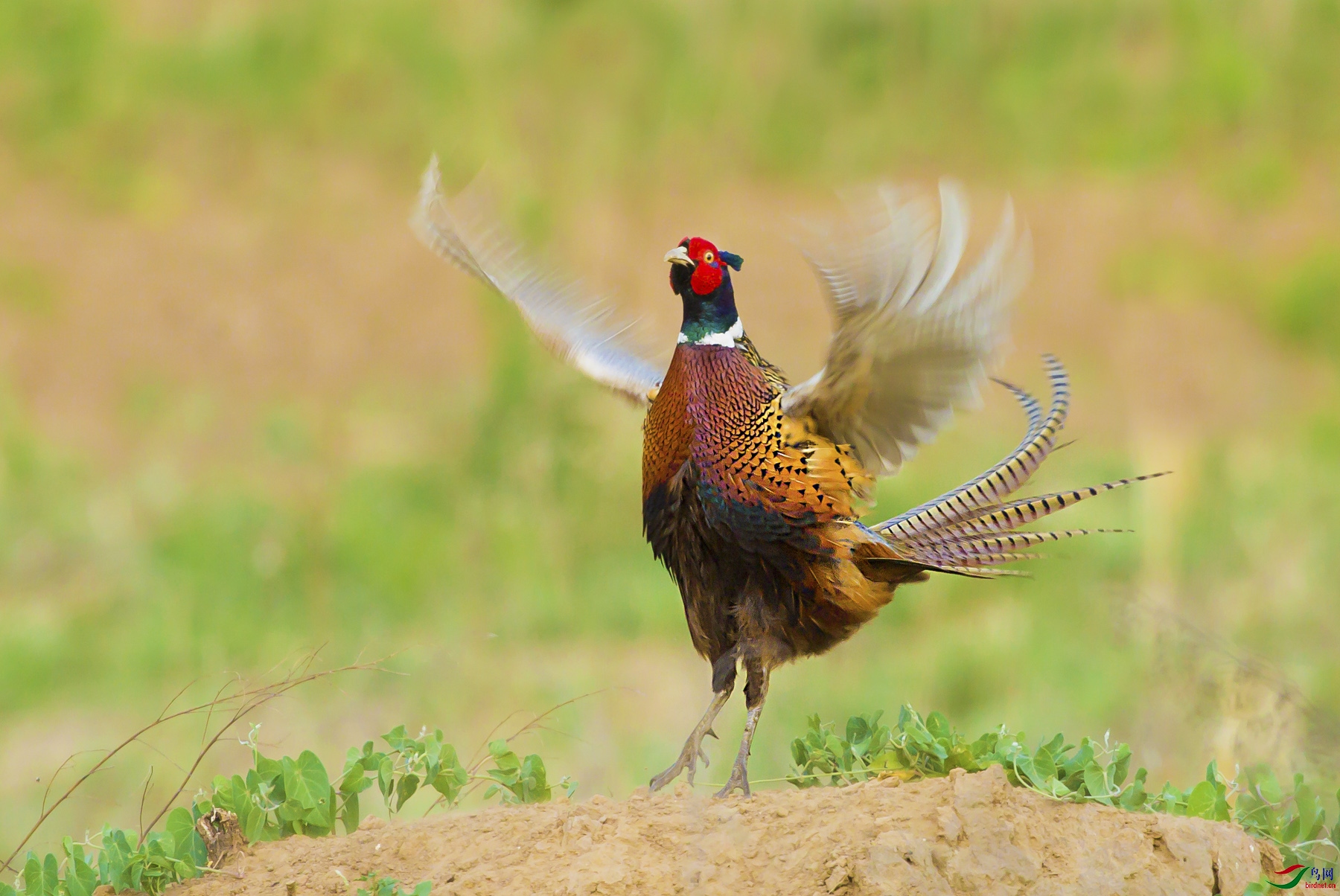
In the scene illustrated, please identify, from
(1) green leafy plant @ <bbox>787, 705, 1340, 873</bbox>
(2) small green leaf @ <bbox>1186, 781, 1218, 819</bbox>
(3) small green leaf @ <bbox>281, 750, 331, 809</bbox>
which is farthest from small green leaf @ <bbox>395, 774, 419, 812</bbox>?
(2) small green leaf @ <bbox>1186, 781, 1218, 819</bbox>

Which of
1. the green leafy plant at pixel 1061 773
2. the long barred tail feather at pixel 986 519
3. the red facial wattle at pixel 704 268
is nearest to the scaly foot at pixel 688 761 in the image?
the green leafy plant at pixel 1061 773

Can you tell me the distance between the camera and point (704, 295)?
163 inches

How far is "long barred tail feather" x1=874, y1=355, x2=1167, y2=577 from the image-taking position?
4094 mm

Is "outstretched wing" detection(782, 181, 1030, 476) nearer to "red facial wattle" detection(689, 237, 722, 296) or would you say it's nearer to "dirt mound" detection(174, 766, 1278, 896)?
"red facial wattle" detection(689, 237, 722, 296)

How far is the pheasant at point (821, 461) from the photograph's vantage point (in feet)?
12.2

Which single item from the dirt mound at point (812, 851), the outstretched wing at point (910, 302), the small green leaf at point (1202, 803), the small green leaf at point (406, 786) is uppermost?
the outstretched wing at point (910, 302)

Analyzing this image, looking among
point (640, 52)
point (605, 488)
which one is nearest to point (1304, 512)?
point (605, 488)

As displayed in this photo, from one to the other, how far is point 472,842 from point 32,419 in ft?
31.3

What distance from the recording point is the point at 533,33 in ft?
45.3

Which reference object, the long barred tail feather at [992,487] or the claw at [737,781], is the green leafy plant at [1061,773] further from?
the long barred tail feather at [992,487]

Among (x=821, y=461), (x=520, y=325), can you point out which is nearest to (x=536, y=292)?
(x=821, y=461)
